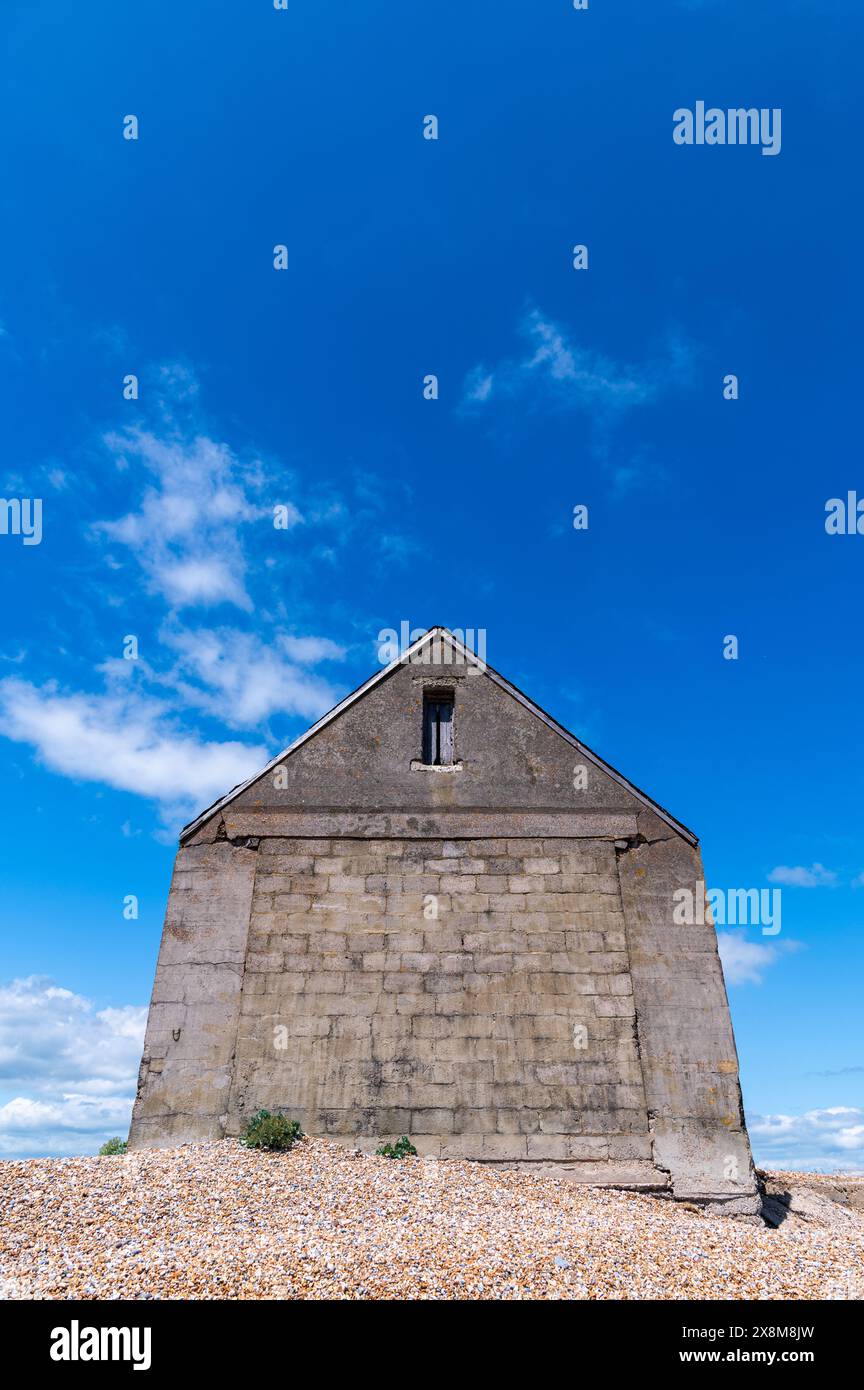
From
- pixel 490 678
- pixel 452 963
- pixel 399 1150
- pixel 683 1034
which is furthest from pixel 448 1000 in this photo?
pixel 490 678

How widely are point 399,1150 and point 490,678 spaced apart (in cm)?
700

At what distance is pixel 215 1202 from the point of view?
7.03m

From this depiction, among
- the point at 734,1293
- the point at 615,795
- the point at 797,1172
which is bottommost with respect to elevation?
the point at 797,1172

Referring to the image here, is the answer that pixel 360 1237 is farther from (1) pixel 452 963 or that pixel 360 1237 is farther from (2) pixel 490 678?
(2) pixel 490 678

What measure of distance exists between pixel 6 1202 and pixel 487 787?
7495 millimetres

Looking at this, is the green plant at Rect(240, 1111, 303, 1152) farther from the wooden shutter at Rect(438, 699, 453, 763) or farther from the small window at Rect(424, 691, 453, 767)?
the wooden shutter at Rect(438, 699, 453, 763)

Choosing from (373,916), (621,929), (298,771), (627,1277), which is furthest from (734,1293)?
(298,771)

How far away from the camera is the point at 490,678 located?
12.8 meters

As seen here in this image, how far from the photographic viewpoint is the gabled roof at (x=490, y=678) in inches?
452

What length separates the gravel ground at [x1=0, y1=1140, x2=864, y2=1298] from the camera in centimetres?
537

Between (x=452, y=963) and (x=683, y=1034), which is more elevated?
(x=452, y=963)

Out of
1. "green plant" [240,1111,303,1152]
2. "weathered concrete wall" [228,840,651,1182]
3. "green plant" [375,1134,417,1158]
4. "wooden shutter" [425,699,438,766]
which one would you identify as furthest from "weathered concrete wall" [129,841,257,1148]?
"wooden shutter" [425,699,438,766]

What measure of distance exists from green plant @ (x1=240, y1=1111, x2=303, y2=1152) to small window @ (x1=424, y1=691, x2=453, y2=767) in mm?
5283

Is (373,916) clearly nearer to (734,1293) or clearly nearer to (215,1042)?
(215,1042)
